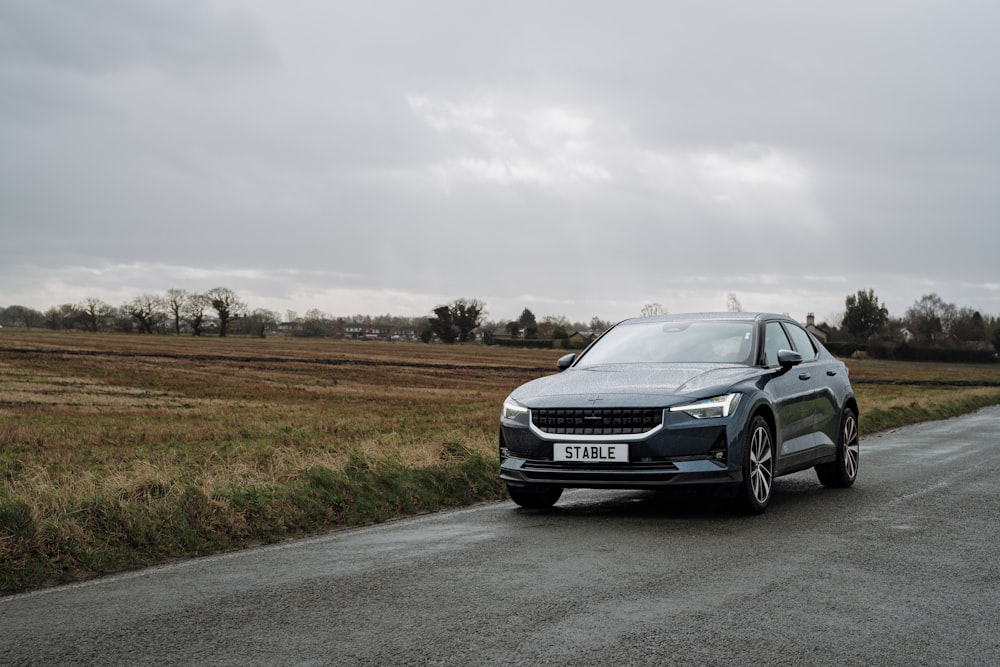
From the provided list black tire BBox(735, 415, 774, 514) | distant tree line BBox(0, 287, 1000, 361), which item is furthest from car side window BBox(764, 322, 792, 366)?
distant tree line BBox(0, 287, 1000, 361)

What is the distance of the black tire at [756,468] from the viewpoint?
845 centimetres

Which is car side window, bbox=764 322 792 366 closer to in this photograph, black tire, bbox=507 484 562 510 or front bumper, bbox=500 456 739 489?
front bumper, bbox=500 456 739 489

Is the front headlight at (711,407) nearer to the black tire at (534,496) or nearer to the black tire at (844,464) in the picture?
the black tire at (534,496)

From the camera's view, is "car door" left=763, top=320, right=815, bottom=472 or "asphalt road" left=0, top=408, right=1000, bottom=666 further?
"car door" left=763, top=320, right=815, bottom=472

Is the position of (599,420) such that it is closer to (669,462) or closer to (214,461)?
(669,462)

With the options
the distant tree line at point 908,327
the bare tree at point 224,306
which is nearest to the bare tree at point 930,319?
the distant tree line at point 908,327

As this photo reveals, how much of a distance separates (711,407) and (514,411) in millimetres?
1650

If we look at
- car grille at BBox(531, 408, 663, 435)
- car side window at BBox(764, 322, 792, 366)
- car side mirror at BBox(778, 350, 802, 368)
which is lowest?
car grille at BBox(531, 408, 663, 435)

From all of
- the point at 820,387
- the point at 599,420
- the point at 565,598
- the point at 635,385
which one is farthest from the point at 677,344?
the point at 565,598

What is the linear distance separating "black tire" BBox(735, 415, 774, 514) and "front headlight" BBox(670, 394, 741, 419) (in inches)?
11.3

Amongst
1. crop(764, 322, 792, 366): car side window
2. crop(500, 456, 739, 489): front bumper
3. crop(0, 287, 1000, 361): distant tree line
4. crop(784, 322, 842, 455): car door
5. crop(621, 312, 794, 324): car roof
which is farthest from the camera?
crop(0, 287, 1000, 361): distant tree line

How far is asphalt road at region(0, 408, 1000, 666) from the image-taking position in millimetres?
4594

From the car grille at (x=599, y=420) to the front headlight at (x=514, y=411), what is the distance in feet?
0.63

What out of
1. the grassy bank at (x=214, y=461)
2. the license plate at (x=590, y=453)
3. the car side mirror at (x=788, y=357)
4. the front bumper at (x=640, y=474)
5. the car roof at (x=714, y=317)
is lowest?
the grassy bank at (x=214, y=461)
